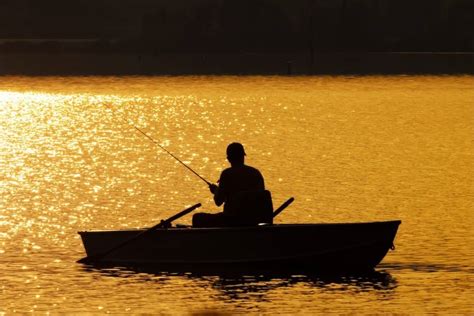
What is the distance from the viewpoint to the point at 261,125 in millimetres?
89125

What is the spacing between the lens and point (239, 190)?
2964cm

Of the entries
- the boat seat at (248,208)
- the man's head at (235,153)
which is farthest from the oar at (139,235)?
the man's head at (235,153)

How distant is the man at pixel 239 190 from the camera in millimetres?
29531

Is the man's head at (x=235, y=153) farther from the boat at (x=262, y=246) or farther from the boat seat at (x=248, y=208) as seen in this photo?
the boat at (x=262, y=246)

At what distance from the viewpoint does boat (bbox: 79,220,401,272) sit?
29.8m

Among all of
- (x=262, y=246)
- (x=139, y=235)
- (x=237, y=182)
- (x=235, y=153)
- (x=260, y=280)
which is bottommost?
(x=260, y=280)

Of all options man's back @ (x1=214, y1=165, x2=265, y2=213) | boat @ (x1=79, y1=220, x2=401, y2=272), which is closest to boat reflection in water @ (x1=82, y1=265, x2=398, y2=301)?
boat @ (x1=79, y1=220, x2=401, y2=272)

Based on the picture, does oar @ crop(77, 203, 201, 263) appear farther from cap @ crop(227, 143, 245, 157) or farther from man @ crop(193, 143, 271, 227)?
cap @ crop(227, 143, 245, 157)

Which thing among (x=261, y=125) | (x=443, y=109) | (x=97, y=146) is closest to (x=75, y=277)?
(x=97, y=146)

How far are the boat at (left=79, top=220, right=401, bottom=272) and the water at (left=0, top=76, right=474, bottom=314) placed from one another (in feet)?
1.10

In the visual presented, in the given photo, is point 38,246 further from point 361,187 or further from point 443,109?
point 443,109

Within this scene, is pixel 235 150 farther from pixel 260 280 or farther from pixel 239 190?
pixel 260 280

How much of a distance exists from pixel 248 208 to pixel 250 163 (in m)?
31.8

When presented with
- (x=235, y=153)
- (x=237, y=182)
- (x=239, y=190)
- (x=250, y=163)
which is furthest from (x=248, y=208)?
(x=250, y=163)
